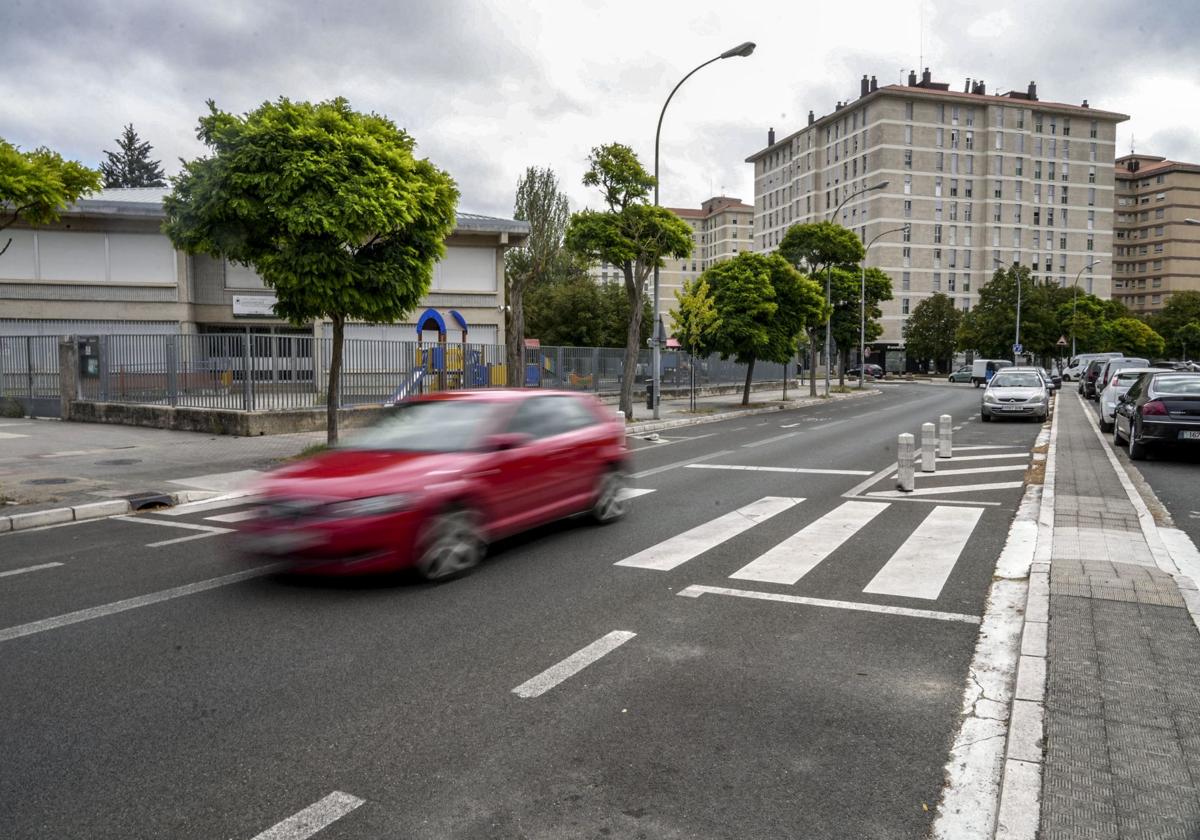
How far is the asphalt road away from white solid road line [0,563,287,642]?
1.4 inches

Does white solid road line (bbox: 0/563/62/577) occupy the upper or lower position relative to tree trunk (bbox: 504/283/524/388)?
lower

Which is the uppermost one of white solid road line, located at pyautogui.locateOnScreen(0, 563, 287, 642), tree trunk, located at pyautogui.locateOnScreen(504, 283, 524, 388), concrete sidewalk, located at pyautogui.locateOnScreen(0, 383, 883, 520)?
tree trunk, located at pyautogui.locateOnScreen(504, 283, 524, 388)

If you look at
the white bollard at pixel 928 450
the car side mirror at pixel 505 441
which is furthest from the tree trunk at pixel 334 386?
the white bollard at pixel 928 450

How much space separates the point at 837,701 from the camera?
14.0ft

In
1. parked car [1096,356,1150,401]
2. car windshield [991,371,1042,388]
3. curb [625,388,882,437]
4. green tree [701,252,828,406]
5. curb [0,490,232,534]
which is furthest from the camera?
green tree [701,252,828,406]

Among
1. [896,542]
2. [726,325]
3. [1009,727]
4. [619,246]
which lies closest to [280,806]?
[1009,727]

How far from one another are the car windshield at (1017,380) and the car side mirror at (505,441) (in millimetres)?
21172

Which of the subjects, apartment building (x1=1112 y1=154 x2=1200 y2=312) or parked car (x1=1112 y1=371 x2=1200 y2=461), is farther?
apartment building (x1=1112 y1=154 x2=1200 y2=312)

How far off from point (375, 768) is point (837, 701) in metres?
2.24

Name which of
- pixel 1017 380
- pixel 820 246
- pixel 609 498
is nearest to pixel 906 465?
pixel 609 498

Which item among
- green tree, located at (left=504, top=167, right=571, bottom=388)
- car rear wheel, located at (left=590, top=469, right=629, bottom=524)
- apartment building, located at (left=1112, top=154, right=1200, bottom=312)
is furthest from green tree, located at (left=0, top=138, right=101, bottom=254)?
apartment building, located at (left=1112, top=154, right=1200, bottom=312)

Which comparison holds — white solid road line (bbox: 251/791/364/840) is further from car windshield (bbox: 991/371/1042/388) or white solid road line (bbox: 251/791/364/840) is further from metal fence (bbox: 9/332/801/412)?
Answer: car windshield (bbox: 991/371/1042/388)

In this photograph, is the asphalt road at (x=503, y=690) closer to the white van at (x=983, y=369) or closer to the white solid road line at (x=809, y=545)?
the white solid road line at (x=809, y=545)

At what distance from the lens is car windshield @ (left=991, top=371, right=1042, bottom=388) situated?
24714 mm
